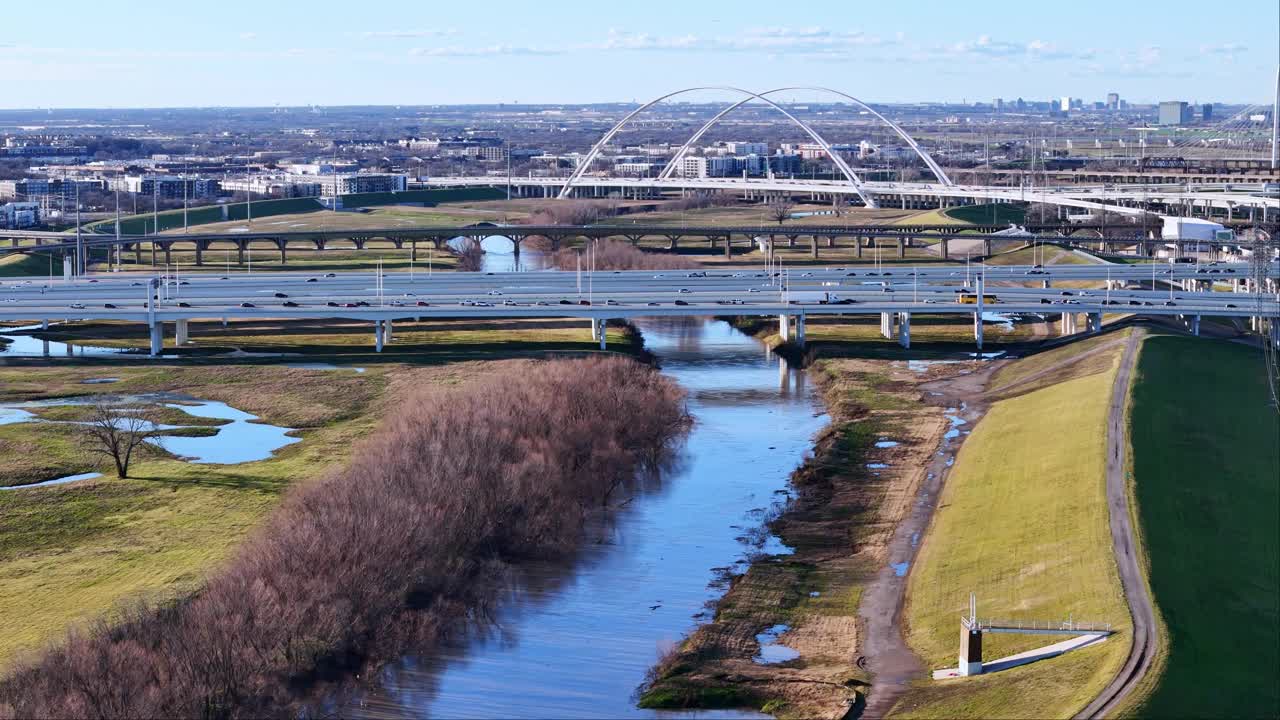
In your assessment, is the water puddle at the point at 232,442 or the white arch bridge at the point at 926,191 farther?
the white arch bridge at the point at 926,191

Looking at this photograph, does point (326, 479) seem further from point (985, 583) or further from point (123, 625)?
point (985, 583)

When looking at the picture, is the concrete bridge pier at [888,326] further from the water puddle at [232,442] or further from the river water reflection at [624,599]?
the water puddle at [232,442]

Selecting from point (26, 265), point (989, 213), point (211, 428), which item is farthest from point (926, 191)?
point (211, 428)

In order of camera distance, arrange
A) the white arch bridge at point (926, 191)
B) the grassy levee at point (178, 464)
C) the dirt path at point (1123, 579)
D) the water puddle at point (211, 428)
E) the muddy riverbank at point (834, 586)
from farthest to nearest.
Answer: the white arch bridge at point (926, 191) → the water puddle at point (211, 428) → the grassy levee at point (178, 464) → the muddy riverbank at point (834, 586) → the dirt path at point (1123, 579)

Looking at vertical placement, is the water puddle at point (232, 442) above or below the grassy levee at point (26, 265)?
below

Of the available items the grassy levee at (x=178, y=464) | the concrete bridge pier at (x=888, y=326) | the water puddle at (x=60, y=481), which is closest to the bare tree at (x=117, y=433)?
the grassy levee at (x=178, y=464)

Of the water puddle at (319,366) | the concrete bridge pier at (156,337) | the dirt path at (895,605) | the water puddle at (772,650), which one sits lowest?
the water puddle at (772,650)

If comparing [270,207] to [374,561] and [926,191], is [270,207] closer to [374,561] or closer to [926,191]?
[926,191]

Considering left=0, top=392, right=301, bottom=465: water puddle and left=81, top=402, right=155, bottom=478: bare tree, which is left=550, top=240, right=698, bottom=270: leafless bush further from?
left=81, top=402, right=155, bottom=478: bare tree
